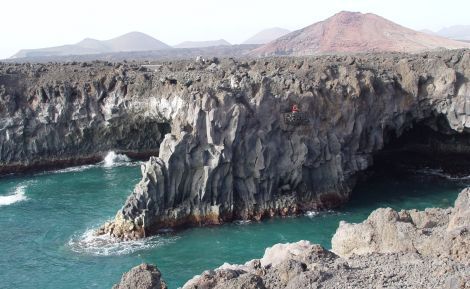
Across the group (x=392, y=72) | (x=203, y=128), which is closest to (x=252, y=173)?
(x=203, y=128)

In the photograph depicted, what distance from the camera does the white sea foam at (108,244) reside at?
116 feet

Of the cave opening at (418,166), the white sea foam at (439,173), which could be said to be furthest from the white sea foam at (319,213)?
the white sea foam at (439,173)

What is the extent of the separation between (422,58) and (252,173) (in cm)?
2170

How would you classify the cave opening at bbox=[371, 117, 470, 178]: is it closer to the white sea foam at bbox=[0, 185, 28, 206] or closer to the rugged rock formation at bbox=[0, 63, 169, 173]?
the rugged rock formation at bbox=[0, 63, 169, 173]

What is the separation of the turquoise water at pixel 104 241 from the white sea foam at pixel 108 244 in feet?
0.21

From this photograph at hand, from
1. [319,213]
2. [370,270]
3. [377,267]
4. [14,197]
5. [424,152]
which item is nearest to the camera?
[370,270]

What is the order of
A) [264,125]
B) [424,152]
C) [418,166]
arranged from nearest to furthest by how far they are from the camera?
1. [264,125]
2. [418,166]
3. [424,152]

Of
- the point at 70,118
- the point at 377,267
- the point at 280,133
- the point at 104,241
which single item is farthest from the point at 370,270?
the point at 70,118

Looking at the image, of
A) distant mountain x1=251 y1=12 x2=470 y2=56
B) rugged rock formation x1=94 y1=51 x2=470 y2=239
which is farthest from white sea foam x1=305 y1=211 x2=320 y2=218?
distant mountain x1=251 y1=12 x2=470 y2=56

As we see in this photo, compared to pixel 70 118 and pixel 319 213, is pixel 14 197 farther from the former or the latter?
pixel 319 213

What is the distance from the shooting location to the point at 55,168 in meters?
58.9

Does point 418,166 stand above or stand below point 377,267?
below

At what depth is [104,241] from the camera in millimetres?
36938

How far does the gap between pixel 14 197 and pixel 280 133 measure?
2481 cm
